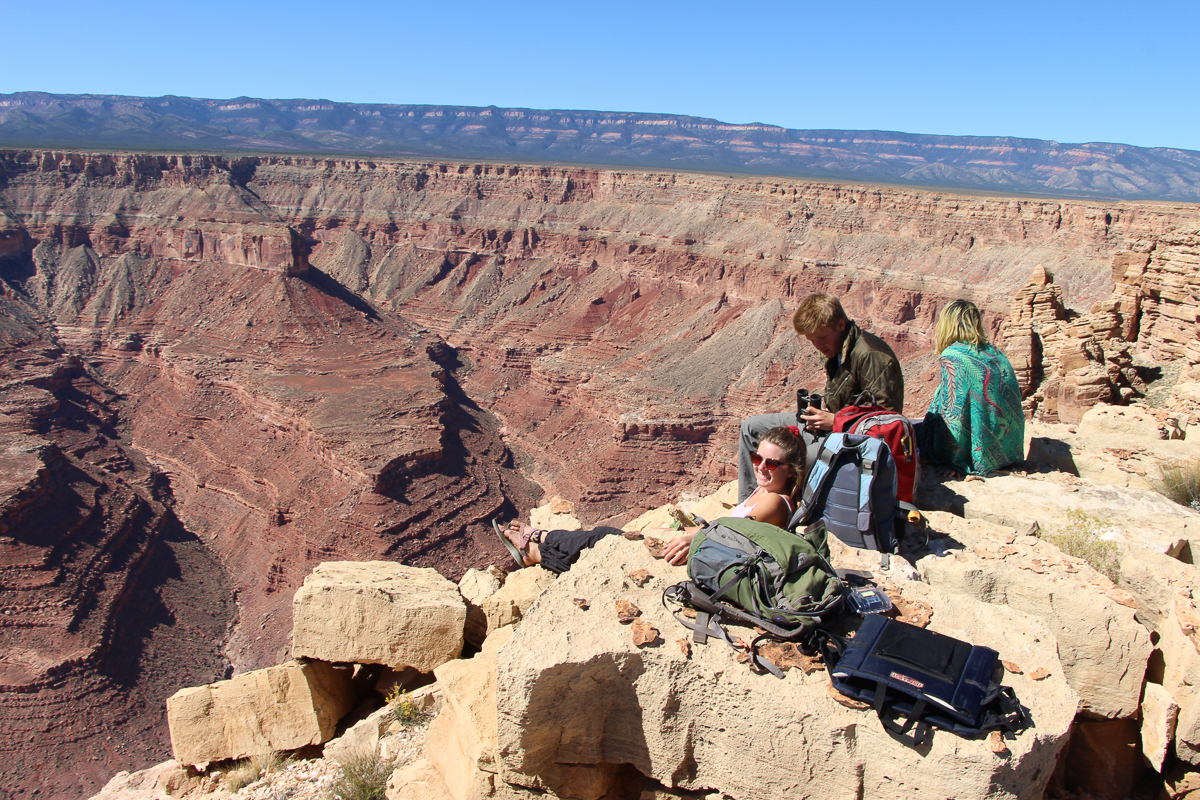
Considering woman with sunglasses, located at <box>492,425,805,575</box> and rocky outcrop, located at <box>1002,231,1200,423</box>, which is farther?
rocky outcrop, located at <box>1002,231,1200,423</box>

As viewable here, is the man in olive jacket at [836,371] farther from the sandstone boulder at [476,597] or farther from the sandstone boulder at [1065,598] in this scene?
the sandstone boulder at [476,597]

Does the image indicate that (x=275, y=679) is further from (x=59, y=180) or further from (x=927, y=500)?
(x=59, y=180)

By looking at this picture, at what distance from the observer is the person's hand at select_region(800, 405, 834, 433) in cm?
674

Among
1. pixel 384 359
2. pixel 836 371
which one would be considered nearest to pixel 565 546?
pixel 836 371

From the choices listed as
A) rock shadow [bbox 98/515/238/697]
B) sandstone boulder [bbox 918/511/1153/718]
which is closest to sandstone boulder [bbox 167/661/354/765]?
sandstone boulder [bbox 918/511/1153/718]

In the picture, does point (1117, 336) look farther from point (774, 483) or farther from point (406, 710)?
point (406, 710)

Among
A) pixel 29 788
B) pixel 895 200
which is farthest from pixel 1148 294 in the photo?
pixel 895 200

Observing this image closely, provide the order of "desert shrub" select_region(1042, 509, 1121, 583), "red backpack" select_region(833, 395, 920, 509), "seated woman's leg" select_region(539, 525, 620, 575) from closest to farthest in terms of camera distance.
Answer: "desert shrub" select_region(1042, 509, 1121, 583) → "red backpack" select_region(833, 395, 920, 509) → "seated woman's leg" select_region(539, 525, 620, 575)

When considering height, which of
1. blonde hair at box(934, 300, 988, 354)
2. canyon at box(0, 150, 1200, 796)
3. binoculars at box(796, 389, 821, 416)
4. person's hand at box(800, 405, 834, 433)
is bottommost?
canyon at box(0, 150, 1200, 796)

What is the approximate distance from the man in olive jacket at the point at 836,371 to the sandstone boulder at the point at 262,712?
16.4 feet

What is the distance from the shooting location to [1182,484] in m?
7.94

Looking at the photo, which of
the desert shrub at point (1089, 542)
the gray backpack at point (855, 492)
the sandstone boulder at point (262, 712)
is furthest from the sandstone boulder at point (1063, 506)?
the sandstone boulder at point (262, 712)

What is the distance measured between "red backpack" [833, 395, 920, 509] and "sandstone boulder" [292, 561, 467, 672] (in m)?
4.38

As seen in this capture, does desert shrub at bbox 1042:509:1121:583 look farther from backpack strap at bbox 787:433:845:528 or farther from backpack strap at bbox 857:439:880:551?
backpack strap at bbox 787:433:845:528
